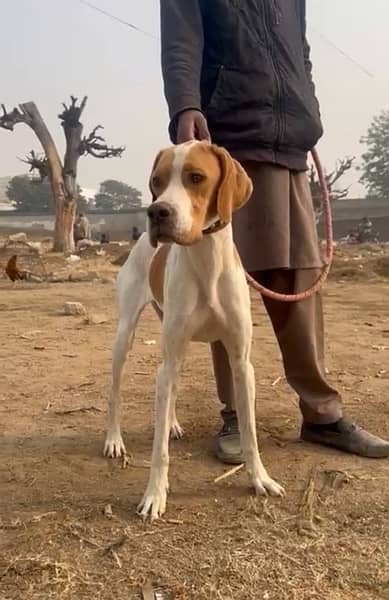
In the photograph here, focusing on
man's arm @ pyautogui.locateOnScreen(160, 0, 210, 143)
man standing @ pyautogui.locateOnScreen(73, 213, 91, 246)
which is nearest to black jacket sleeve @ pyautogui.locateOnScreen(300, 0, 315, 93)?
man's arm @ pyautogui.locateOnScreen(160, 0, 210, 143)

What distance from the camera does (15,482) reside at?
312 cm

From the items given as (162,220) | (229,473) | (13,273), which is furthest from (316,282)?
(13,273)

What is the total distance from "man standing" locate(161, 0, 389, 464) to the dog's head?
0.35 m

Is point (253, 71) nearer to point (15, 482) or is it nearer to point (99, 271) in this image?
point (15, 482)

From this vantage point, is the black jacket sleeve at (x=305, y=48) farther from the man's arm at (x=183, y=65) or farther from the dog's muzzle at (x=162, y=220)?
the dog's muzzle at (x=162, y=220)

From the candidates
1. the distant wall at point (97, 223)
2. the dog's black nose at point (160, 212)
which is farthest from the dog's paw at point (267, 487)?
the distant wall at point (97, 223)

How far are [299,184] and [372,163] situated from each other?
53.3 metres

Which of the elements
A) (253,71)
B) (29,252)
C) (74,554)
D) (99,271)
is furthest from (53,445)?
(29,252)

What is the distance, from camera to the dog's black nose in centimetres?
248

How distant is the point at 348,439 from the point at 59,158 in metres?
17.6

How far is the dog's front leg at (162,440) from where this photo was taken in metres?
2.82

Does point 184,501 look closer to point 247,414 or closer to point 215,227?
point 247,414

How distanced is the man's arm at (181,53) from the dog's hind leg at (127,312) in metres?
0.77

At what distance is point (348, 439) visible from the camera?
3430 millimetres
